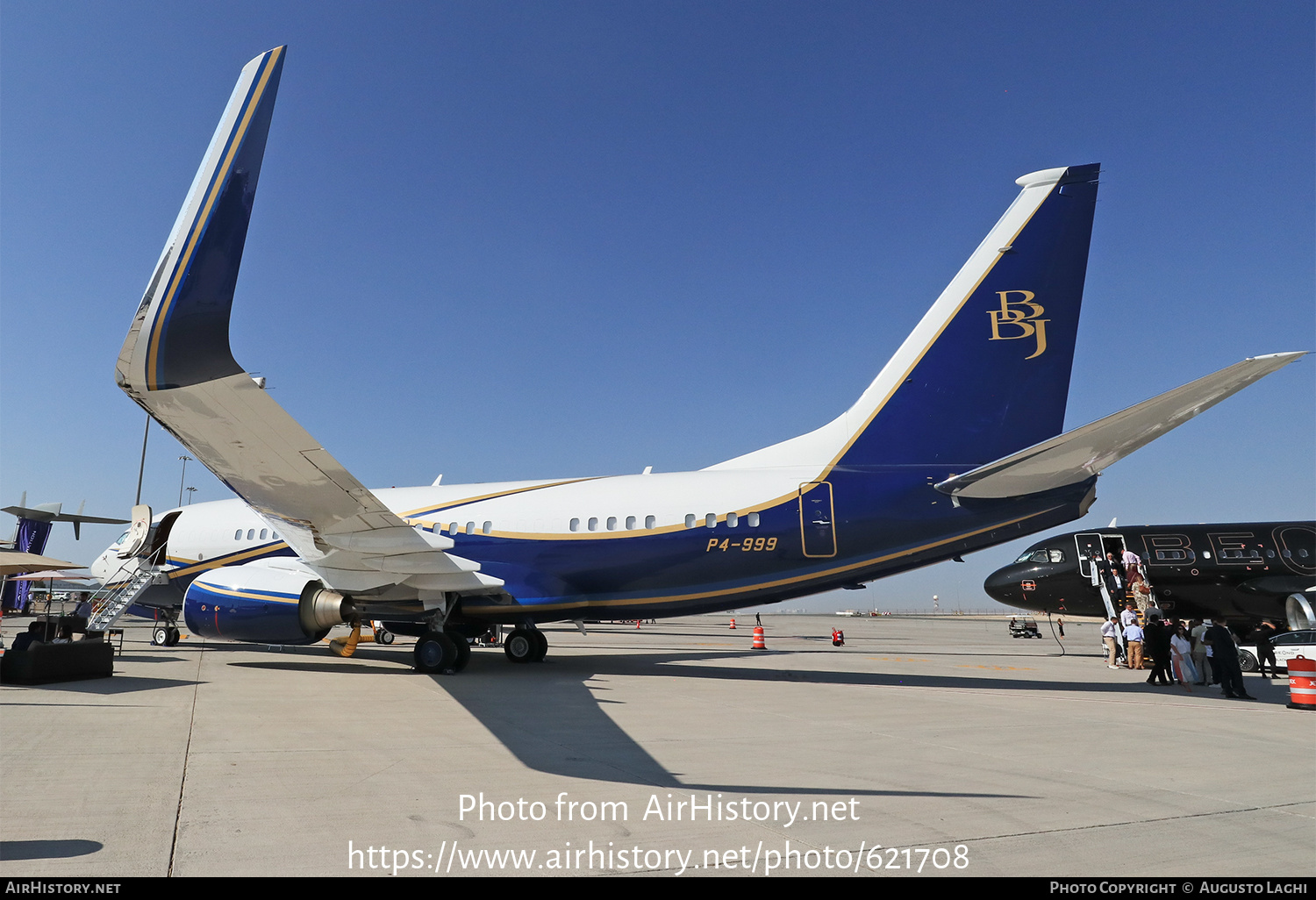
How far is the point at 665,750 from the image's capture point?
6168mm

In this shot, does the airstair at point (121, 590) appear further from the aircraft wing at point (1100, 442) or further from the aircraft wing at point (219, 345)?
the aircraft wing at point (1100, 442)

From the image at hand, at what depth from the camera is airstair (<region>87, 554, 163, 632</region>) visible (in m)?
15.3

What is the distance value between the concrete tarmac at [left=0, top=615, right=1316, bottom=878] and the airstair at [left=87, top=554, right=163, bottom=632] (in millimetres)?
5775

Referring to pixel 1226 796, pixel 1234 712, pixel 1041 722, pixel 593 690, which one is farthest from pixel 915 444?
pixel 1226 796

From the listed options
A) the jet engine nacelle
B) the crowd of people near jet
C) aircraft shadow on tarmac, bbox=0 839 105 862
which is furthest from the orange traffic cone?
the jet engine nacelle

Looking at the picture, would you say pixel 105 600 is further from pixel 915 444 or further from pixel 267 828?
pixel 915 444

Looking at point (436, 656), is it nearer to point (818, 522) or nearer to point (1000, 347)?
point (818, 522)

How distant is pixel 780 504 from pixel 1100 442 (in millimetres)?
4437

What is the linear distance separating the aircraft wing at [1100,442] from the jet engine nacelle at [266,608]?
9.97m

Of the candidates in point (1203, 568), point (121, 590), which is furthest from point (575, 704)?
point (1203, 568)

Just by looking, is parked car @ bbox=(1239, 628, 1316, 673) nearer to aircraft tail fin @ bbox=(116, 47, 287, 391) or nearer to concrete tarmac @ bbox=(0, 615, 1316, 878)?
concrete tarmac @ bbox=(0, 615, 1316, 878)

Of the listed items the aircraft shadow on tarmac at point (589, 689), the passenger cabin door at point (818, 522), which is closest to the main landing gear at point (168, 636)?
the aircraft shadow on tarmac at point (589, 689)

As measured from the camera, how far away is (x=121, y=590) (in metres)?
16.3

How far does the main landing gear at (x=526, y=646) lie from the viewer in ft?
47.0
